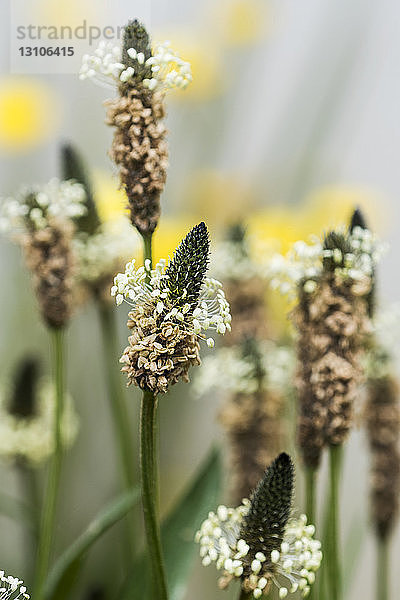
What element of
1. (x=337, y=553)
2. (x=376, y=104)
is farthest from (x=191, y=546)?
(x=376, y=104)

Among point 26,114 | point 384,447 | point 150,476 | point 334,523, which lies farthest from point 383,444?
point 26,114

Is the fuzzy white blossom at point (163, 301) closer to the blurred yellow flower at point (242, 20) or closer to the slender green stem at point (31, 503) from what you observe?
the slender green stem at point (31, 503)

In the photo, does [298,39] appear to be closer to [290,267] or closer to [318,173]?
[318,173]

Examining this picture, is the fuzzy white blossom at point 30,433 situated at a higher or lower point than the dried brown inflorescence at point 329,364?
lower

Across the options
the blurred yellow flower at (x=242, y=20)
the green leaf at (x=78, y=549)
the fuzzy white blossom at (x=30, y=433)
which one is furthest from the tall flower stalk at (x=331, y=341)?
the blurred yellow flower at (x=242, y=20)

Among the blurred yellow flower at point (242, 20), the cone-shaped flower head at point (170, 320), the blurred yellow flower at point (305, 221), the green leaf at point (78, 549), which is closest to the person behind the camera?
the cone-shaped flower head at point (170, 320)
